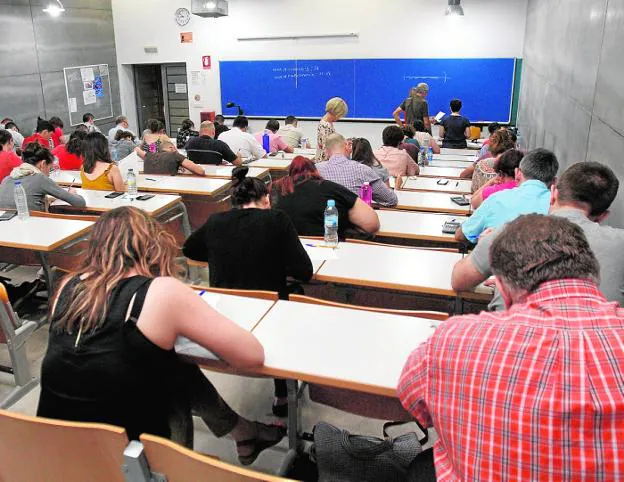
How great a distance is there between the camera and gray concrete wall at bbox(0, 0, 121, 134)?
28.9ft

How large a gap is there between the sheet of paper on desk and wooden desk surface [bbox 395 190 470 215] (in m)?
1.39

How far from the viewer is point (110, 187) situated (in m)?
5.00

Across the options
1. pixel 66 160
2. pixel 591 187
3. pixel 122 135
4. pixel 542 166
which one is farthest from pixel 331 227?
pixel 122 135

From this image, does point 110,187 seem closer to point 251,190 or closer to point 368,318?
point 251,190

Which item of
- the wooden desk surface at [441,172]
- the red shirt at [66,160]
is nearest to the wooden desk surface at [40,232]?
the red shirt at [66,160]

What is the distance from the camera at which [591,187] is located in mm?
2295

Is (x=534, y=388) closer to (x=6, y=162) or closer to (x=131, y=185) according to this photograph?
(x=131, y=185)

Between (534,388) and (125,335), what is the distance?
1.17 metres

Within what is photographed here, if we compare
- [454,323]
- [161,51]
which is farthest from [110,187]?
[161,51]

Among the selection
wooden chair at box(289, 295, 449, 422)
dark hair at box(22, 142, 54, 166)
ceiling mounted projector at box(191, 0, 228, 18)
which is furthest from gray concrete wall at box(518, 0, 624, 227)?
ceiling mounted projector at box(191, 0, 228, 18)

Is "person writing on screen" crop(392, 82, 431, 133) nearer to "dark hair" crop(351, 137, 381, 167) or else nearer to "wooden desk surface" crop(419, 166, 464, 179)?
"wooden desk surface" crop(419, 166, 464, 179)

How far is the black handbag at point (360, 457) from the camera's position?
1.98 metres

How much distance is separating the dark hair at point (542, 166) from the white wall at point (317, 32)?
7354 millimetres

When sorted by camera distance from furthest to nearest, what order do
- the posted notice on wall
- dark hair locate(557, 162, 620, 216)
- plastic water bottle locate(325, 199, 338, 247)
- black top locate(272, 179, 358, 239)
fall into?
1. the posted notice on wall
2. black top locate(272, 179, 358, 239)
3. plastic water bottle locate(325, 199, 338, 247)
4. dark hair locate(557, 162, 620, 216)
